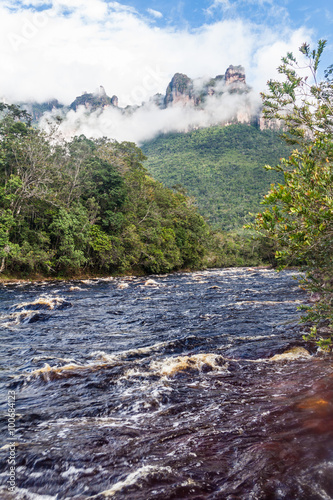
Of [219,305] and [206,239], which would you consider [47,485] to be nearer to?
[219,305]

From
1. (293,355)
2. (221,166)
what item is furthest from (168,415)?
(221,166)

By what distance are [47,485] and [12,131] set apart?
36.6m

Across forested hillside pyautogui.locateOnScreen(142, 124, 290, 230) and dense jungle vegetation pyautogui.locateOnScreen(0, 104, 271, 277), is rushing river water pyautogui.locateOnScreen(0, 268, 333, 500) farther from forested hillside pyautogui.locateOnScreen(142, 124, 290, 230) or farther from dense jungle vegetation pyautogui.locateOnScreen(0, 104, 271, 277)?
forested hillside pyautogui.locateOnScreen(142, 124, 290, 230)

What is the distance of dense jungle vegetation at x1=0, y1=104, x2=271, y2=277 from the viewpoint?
29469 millimetres

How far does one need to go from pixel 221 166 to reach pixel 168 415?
5774 inches

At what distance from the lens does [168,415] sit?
5000 millimetres

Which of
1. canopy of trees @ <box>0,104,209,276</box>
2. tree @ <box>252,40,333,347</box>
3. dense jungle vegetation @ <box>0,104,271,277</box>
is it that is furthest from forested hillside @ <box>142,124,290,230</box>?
tree @ <box>252,40,333,347</box>

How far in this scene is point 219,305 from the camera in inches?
621

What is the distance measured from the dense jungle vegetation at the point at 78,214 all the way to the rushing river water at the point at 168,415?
21.1 meters

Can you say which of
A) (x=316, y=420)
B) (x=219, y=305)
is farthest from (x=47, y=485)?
(x=219, y=305)

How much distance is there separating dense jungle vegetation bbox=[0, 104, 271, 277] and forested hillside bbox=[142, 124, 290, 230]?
58.2 meters

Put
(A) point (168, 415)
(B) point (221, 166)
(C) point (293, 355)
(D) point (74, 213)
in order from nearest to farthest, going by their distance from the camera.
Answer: (A) point (168, 415)
(C) point (293, 355)
(D) point (74, 213)
(B) point (221, 166)

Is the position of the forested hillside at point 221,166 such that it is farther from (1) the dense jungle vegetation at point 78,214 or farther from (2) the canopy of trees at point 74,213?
(2) the canopy of trees at point 74,213

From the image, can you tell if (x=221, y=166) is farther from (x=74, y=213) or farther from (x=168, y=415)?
(x=168, y=415)
